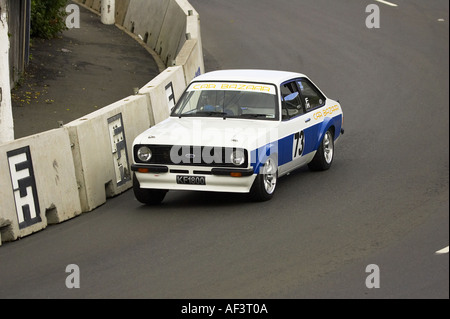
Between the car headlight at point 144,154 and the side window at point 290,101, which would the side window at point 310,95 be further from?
the car headlight at point 144,154

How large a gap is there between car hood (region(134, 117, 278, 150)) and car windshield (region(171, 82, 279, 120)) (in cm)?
18

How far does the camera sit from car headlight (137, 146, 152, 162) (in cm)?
1186

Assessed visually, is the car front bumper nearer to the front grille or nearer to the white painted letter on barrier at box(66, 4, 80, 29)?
the front grille

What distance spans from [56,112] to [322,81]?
19.2 ft

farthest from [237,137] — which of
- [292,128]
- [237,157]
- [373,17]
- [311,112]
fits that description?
[373,17]

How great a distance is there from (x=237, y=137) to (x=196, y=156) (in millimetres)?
564

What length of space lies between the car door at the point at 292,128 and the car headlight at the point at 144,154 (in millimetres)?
1692

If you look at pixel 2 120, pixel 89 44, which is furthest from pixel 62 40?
pixel 2 120

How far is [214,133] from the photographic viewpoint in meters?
11.8

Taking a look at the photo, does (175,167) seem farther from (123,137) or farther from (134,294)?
(134,294)

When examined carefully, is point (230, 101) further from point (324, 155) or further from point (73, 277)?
point (73, 277)

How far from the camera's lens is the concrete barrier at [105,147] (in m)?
12.3

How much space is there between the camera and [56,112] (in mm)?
18859

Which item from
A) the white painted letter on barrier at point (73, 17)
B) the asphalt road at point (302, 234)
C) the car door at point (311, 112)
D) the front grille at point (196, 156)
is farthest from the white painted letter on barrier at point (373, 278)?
the white painted letter on barrier at point (73, 17)
